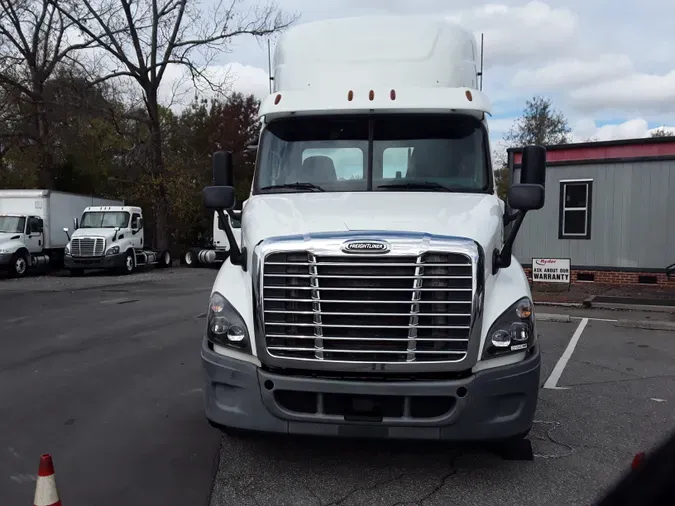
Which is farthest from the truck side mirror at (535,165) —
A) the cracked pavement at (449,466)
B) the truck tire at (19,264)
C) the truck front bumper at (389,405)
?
the truck tire at (19,264)

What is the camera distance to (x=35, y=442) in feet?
15.7

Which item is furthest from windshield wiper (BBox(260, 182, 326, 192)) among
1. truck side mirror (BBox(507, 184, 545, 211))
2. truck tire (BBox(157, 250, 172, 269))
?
truck tire (BBox(157, 250, 172, 269))

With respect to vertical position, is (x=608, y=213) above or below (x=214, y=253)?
above

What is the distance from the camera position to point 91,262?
22688 mm

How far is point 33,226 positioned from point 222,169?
20458mm

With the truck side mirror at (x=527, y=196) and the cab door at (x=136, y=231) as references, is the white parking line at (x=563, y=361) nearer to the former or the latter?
the truck side mirror at (x=527, y=196)

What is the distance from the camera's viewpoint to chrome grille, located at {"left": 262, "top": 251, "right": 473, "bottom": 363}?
12.4ft

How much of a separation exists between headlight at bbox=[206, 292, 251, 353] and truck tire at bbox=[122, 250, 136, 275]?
20785 millimetres

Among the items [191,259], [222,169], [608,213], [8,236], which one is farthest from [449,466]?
[191,259]

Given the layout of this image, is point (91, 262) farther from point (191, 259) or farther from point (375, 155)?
point (375, 155)

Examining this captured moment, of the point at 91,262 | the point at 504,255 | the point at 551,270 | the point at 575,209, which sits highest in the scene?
the point at 575,209

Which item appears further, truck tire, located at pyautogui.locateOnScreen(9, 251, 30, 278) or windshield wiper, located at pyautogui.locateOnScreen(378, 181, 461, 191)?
truck tire, located at pyautogui.locateOnScreen(9, 251, 30, 278)

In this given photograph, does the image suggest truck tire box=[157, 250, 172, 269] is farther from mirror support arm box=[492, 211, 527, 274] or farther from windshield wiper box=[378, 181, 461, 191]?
mirror support arm box=[492, 211, 527, 274]

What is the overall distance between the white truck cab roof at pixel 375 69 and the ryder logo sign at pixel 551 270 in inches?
380
